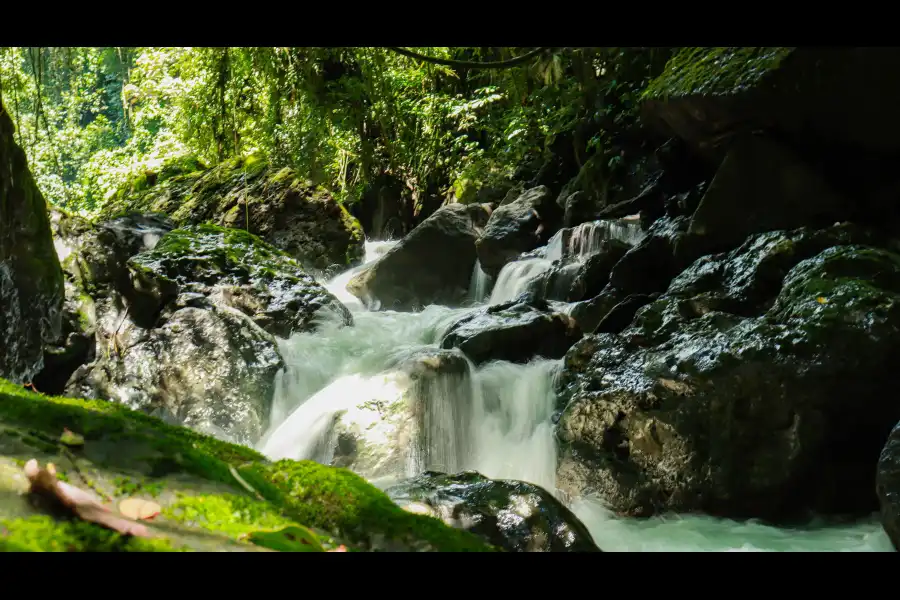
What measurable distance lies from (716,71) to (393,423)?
189 inches

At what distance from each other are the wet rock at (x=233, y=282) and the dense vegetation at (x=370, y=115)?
5.60 ft

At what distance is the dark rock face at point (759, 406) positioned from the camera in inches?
164

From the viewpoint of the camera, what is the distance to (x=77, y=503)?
1.08m

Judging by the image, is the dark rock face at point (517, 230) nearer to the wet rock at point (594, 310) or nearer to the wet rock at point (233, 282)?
the wet rock at point (233, 282)

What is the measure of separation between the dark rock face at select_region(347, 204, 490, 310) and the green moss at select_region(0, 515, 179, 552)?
9174 millimetres

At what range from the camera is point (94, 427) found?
5.02ft

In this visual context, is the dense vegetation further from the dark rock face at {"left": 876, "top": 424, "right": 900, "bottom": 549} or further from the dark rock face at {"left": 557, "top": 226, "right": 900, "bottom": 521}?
the dark rock face at {"left": 876, "top": 424, "right": 900, "bottom": 549}

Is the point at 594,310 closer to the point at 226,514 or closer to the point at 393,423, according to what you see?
the point at 393,423

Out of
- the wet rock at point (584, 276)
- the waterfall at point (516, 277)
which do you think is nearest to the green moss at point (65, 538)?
the wet rock at point (584, 276)

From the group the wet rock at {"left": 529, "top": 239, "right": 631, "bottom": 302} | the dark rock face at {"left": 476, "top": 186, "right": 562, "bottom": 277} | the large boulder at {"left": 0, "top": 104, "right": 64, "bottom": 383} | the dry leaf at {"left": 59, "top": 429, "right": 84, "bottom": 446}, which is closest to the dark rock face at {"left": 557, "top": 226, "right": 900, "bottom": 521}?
the wet rock at {"left": 529, "top": 239, "right": 631, "bottom": 302}

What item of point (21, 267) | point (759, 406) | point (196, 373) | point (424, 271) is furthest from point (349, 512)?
point (424, 271)

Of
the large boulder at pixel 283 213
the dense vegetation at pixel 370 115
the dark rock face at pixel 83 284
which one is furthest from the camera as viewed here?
the large boulder at pixel 283 213
